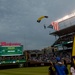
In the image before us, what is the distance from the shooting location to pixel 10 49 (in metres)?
59.3

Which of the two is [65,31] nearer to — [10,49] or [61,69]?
[10,49]

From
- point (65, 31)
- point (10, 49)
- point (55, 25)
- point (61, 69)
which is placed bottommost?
point (61, 69)

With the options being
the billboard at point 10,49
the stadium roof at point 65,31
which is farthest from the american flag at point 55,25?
the billboard at point 10,49

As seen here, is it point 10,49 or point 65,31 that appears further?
point 65,31

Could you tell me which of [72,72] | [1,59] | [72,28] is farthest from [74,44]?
[72,28]

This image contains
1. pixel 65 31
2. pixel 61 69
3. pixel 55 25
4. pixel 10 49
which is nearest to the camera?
pixel 61 69

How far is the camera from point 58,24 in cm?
8169

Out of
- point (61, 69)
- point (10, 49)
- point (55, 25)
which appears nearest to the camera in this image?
point (61, 69)

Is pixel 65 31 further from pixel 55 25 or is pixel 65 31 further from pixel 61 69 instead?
pixel 61 69

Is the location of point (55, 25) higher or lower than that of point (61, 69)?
higher

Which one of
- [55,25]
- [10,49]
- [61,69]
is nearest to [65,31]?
[55,25]

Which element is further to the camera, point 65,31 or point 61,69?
point 65,31

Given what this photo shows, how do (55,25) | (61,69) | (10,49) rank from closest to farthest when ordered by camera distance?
(61,69), (10,49), (55,25)

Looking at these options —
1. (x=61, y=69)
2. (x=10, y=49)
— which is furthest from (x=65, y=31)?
(x=61, y=69)
